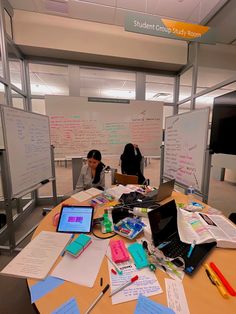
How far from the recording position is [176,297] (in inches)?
26.3

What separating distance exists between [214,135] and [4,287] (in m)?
3.10

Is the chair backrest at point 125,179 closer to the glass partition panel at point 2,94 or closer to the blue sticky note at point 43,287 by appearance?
the blue sticky note at point 43,287

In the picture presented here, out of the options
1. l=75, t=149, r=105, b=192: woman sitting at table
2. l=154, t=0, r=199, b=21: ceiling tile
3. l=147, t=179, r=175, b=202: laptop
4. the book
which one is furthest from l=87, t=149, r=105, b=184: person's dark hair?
l=154, t=0, r=199, b=21: ceiling tile

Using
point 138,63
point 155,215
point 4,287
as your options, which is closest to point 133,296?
point 155,215

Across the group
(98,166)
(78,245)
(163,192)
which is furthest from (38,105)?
(78,245)

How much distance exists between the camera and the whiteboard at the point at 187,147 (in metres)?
2.08

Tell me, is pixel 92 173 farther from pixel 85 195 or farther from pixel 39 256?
pixel 39 256

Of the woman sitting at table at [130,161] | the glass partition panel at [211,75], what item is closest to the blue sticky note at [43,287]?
the woman sitting at table at [130,161]

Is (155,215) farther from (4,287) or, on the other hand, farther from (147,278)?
(4,287)

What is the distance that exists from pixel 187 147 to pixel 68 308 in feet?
7.33

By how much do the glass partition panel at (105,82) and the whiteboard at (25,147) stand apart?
6.36 ft

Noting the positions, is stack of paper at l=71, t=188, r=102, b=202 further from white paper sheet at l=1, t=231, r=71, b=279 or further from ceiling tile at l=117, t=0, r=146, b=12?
ceiling tile at l=117, t=0, r=146, b=12

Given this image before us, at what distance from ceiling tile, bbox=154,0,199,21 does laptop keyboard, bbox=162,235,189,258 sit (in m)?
2.99

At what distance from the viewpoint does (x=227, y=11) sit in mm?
2328
